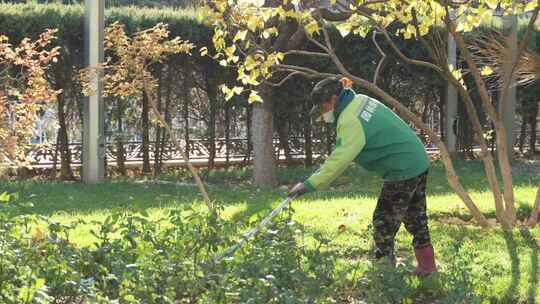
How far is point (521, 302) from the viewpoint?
5754 mm

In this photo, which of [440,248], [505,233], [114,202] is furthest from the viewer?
[114,202]

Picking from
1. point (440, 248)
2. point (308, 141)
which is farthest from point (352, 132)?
point (308, 141)

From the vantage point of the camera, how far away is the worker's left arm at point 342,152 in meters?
5.58

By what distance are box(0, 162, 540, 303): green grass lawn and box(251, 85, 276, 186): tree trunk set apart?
1.03ft

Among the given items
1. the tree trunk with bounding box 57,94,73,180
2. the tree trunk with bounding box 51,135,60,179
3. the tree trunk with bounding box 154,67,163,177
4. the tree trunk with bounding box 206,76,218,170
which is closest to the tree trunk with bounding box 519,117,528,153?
the tree trunk with bounding box 206,76,218,170

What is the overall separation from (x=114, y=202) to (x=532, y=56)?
4.92m

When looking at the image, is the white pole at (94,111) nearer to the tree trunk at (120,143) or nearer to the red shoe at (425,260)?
the tree trunk at (120,143)

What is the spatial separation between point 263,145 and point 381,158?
6626 millimetres

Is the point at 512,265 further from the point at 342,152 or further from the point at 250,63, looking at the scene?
the point at 250,63

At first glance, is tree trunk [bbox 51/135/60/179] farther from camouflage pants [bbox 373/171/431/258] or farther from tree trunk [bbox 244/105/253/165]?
camouflage pants [bbox 373/171/431/258]

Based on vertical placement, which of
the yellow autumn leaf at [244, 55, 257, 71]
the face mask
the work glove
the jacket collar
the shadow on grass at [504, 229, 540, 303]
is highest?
the yellow autumn leaf at [244, 55, 257, 71]

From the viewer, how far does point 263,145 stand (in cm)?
1252

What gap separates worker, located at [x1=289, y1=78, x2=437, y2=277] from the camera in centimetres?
566

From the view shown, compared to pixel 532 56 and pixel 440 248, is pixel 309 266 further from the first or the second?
pixel 532 56
